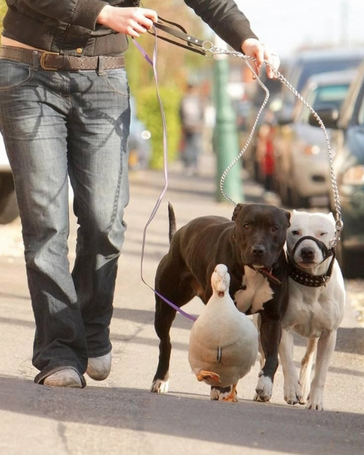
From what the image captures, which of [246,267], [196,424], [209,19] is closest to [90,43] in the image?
[209,19]

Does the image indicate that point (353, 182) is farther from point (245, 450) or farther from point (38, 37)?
point (245, 450)

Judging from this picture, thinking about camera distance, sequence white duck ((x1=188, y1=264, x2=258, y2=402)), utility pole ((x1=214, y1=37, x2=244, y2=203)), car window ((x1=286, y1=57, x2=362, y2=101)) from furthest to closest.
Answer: car window ((x1=286, y1=57, x2=362, y2=101)), utility pole ((x1=214, y1=37, x2=244, y2=203)), white duck ((x1=188, y1=264, x2=258, y2=402))

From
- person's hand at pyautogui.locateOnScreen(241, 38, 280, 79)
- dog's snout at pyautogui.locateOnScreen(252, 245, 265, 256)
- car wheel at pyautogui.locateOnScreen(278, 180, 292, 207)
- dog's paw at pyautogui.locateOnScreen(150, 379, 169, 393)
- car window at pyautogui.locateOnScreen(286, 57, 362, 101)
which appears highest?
person's hand at pyautogui.locateOnScreen(241, 38, 280, 79)

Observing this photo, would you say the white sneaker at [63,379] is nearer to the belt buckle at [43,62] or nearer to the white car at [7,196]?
the belt buckle at [43,62]

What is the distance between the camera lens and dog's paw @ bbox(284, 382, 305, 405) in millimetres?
5730

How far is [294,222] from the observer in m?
5.80

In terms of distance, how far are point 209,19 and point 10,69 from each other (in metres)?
0.96

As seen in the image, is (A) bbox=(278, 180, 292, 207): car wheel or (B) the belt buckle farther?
(A) bbox=(278, 180, 292, 207): car wheel

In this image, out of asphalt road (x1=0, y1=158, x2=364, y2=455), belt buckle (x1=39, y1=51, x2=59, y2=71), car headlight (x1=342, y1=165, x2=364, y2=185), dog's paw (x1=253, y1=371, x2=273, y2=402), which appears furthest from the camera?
car headlight (x1=342, y1=165, x2=364, y2=185)

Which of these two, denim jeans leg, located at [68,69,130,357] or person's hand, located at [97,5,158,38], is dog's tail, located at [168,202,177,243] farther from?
person's hand, located at [97,5,158,38]

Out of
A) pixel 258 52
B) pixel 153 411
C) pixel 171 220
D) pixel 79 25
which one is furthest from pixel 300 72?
pixel 153 411

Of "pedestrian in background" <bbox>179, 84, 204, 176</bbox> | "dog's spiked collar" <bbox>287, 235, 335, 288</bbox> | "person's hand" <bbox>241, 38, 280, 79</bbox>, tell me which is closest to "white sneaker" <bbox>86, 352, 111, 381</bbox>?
"dog's spiked collar" <bbox>287, 235, 335, 288</bbox>

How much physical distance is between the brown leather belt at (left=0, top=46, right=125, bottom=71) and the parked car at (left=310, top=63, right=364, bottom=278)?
16.6 ft

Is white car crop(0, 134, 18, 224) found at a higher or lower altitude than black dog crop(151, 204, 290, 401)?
lower
